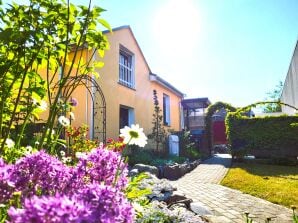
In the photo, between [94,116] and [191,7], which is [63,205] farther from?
[94,116]

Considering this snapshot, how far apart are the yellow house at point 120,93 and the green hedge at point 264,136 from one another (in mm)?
4334

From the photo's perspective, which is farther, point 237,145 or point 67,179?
point 237,145

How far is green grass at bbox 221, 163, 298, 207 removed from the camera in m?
6.59

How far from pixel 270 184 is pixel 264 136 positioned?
5.65 meters

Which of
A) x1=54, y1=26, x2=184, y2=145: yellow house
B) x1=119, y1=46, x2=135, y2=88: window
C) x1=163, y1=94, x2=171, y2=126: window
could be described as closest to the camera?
x1=54, y1=26, x2=184, y2=145: yellow house

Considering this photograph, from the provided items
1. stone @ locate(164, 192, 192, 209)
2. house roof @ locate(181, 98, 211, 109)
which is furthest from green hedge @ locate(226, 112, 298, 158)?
house roof @ locate(181, 98, 211, 109)

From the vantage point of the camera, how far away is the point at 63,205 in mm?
838

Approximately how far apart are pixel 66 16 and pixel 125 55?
12.8m

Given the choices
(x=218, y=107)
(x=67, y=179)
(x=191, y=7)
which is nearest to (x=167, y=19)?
(x=191, y=7)

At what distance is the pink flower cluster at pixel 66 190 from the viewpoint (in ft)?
2.72

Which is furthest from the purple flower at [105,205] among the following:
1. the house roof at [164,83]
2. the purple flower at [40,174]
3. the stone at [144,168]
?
the house roof at [164,83]

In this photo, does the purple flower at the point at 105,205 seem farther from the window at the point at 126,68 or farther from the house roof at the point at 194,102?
the house roof at the point at 194,102

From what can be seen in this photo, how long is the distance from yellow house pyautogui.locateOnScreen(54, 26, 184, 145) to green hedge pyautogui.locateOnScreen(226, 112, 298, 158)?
4.33m

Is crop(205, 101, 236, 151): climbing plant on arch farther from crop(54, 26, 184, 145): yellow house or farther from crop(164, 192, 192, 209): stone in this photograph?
crop(164, 192, 192, 209): stone
